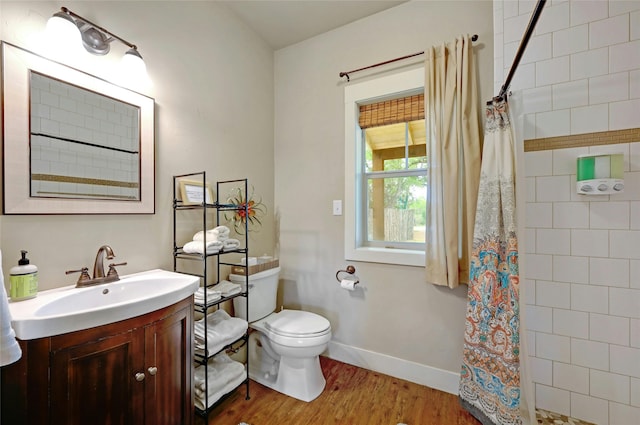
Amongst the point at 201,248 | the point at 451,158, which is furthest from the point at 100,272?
the point at 451,158

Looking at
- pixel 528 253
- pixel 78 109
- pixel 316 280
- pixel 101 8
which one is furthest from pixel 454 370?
pixel 101 8

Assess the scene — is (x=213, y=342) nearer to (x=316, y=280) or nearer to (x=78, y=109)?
(x=316, y=280)

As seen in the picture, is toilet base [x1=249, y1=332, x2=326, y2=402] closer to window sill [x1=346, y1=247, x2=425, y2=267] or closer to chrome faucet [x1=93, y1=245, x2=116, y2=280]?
window sill [x1=346, y1=247, x2=425, y2=267]

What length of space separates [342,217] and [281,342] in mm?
1015

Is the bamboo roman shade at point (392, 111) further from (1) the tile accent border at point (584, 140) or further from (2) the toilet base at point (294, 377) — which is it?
(2) the toilet base at point (294, 377)

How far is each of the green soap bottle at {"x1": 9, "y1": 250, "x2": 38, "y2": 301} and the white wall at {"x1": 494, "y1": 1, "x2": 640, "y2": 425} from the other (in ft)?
7.68

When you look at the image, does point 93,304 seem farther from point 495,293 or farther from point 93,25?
point 495,293

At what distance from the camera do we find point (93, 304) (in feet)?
3.79

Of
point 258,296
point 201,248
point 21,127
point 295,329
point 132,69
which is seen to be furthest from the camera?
point 258,296

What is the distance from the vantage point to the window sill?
→ 189cm

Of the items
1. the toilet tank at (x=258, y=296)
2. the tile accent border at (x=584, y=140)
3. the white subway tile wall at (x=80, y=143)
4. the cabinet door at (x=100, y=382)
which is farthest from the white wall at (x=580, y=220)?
the white subway tile wall at (x=80, y=143)

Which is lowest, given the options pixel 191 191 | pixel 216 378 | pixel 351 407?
pixel 351 407

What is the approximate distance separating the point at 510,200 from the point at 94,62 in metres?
2.19

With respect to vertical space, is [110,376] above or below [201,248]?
below
